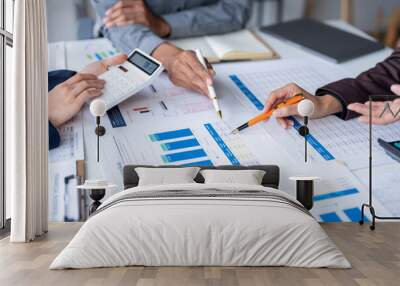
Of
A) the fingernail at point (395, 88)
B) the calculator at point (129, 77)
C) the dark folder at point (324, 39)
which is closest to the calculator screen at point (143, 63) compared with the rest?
the calculator at point (129, 77)

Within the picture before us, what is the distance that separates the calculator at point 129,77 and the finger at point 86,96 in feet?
0.14

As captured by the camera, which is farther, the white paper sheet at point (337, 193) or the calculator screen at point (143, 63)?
the calculator screen at point (143, 63)

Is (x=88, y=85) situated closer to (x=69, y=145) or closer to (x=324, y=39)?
(x=69, y=145)

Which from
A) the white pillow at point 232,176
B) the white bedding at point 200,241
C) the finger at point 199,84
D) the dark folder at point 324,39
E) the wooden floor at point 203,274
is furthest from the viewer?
the dark folder at point 324,39

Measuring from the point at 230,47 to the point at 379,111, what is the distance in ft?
3.18

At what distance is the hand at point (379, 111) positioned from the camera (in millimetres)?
3873

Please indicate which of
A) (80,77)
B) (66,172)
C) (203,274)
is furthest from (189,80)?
(203,274)

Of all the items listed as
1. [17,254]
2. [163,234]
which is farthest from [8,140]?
[163,234]

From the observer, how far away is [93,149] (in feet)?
12.5

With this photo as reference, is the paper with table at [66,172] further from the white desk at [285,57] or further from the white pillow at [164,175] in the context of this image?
the white pillow at [164,175]

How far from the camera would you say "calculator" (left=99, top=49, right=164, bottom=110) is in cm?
387

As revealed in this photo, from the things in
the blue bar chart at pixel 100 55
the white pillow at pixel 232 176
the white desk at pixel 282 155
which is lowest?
the white pillow at pixel 232 176

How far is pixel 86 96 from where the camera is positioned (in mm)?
3891

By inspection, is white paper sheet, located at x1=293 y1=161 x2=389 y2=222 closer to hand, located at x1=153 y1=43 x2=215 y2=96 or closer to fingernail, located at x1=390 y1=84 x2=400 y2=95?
fingernail, located at x1=390 y1=84 x2=400 y2=95
